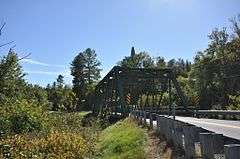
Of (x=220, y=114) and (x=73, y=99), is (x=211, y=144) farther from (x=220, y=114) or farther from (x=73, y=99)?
(x=73, y=99)

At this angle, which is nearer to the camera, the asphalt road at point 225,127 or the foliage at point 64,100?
the asphalt road at point 225,127

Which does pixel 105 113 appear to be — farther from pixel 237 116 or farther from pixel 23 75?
pixel 23 75

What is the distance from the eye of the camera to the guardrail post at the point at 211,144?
7383 mm

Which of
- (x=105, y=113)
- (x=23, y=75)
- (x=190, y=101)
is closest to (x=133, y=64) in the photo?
(x=23, y=75)

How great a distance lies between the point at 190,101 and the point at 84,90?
7172cm

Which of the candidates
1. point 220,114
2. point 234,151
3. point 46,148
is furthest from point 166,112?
point 234,151

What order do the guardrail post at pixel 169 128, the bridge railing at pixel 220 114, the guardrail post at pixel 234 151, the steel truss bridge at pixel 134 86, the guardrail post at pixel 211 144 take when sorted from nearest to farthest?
the guardrail post at pixel 234 151 < the guardrail post at pixel 211 144 < the guardrail post at pixel 169 128 < the bridge railing at pixel 220 114 < the steel truss bridge at pixel 134 86

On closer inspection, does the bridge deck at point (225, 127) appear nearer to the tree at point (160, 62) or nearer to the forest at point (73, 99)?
the forest at point (73, 99)

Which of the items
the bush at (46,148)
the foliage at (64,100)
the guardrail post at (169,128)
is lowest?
the bush at (46,148)

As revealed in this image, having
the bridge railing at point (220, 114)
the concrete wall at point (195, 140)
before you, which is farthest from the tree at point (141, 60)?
the concrete wall at point (195, 140)

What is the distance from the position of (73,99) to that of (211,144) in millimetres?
55238

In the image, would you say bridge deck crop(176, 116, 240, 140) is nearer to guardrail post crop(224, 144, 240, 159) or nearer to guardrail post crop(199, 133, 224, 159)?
guardrail post crop(199, 133, 224, 159)

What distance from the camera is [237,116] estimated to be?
29297mm

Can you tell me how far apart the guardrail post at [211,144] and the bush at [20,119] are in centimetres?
1687
